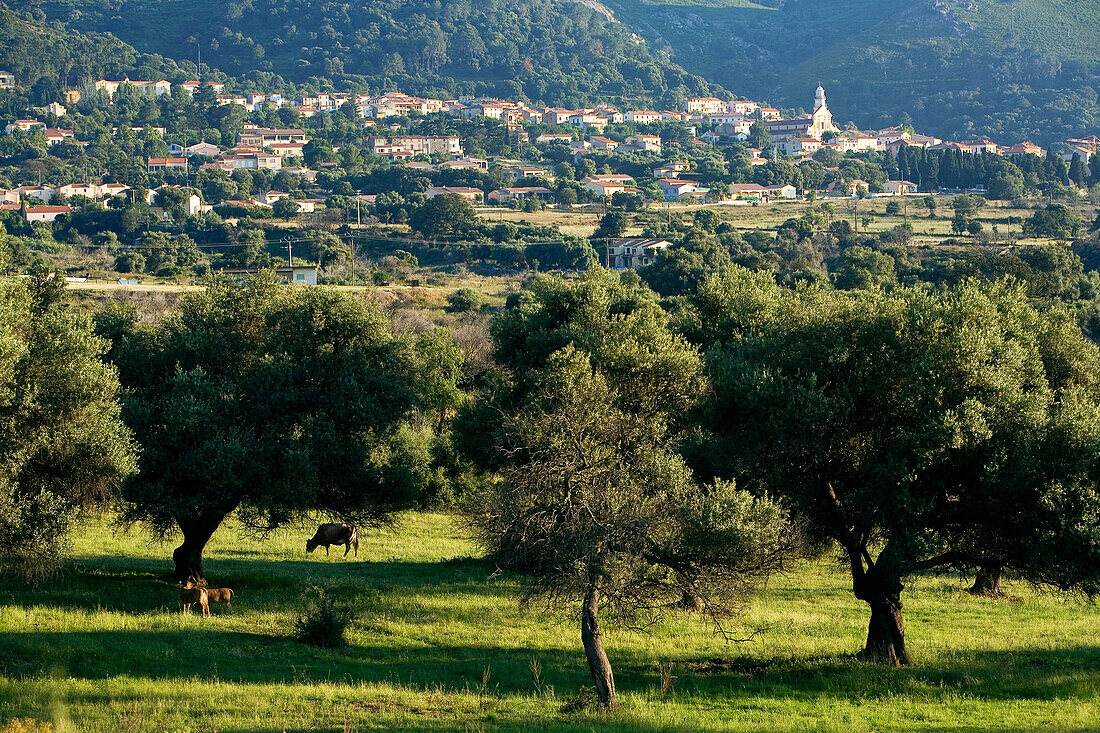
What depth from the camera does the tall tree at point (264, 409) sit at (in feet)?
61.4

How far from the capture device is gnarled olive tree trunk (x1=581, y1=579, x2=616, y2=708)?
1416cm

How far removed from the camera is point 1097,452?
47.9 feet

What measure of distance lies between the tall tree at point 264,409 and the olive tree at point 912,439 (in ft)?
19.9

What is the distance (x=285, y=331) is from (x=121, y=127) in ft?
586

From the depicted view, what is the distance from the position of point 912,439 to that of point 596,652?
5096 mm

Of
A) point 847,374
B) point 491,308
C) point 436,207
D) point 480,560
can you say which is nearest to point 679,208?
point 436,207

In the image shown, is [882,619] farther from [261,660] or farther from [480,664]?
[261,660]

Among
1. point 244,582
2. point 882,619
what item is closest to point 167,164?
point 244,582

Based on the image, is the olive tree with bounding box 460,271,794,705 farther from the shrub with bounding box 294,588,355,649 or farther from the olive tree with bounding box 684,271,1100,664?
the shrub with bounding box 294,588,355,649

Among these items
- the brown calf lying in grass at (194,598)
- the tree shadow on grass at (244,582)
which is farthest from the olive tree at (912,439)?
the brown calf lying in grass at (194,598)

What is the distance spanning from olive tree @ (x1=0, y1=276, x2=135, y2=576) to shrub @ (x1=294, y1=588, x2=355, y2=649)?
138 inches

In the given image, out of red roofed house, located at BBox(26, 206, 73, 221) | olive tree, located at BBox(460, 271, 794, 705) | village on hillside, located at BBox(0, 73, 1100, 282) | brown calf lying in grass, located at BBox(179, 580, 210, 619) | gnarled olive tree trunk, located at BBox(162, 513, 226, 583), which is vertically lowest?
brown calf lying in grass, located at BBox(179, 580, 210, 619)

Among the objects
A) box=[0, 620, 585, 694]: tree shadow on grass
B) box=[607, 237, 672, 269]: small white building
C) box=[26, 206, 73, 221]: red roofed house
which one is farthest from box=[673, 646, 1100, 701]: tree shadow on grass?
box=[26, 206, 73, 221]: red roofed house

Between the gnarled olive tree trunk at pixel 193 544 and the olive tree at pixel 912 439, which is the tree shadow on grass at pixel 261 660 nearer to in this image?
the gnarled olive tree trunk at pixel 193 544
